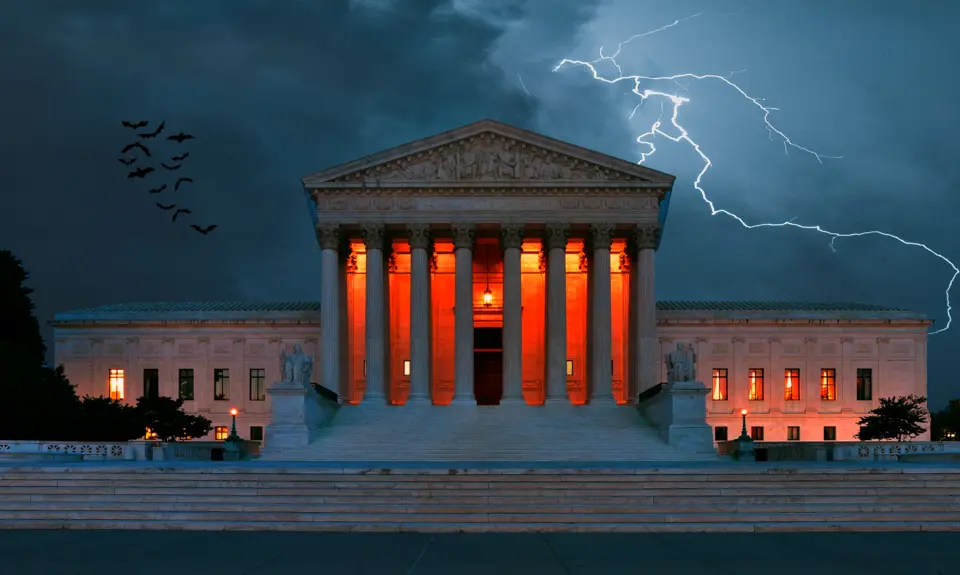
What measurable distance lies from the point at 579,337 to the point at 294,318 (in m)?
20.2

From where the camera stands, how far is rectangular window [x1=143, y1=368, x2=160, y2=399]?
71.3 metres

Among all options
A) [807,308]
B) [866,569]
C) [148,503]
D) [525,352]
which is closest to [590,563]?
[866,569]

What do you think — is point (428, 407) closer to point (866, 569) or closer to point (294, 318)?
point (294, 318)

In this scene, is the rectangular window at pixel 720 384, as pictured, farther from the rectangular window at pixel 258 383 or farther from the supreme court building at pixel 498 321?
the rectangular window at pixel 258 383

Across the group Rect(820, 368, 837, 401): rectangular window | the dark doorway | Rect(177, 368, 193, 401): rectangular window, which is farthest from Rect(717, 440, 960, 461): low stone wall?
Rect(177, 368, 193, 401): rectangular window

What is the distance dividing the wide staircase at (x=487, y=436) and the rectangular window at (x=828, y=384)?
22.7m

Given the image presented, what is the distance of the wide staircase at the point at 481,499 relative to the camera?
2589 centimetres

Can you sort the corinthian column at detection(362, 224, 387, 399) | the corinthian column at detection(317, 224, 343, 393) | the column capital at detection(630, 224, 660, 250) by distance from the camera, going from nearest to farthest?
the corinthian column at detection(362, 224, 387, 399) < the corinthian column at detection(317, 224, 343, 393) < the column capital at detection(630, 224, 660, 250)

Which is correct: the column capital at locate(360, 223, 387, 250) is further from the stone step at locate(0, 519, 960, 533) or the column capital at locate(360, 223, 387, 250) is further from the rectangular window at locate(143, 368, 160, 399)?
the stone step at locate(0, 519, 960, 533)

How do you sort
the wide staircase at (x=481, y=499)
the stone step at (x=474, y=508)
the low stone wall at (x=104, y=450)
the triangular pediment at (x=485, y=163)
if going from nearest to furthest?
the wide staircase at (x=481, y=499) < the stone step at (x=474, y=508) < the low stone wall at (x=104, y=450) < the triangular pediment at (x=485, y=163)

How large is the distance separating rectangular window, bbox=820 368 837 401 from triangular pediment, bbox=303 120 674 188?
22.4m

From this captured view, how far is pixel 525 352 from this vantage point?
66812mm

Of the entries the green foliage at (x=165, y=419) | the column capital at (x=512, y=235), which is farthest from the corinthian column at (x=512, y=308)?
the green foliage at (x=165, y=419)

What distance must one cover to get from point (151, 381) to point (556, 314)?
3110 centimetres
